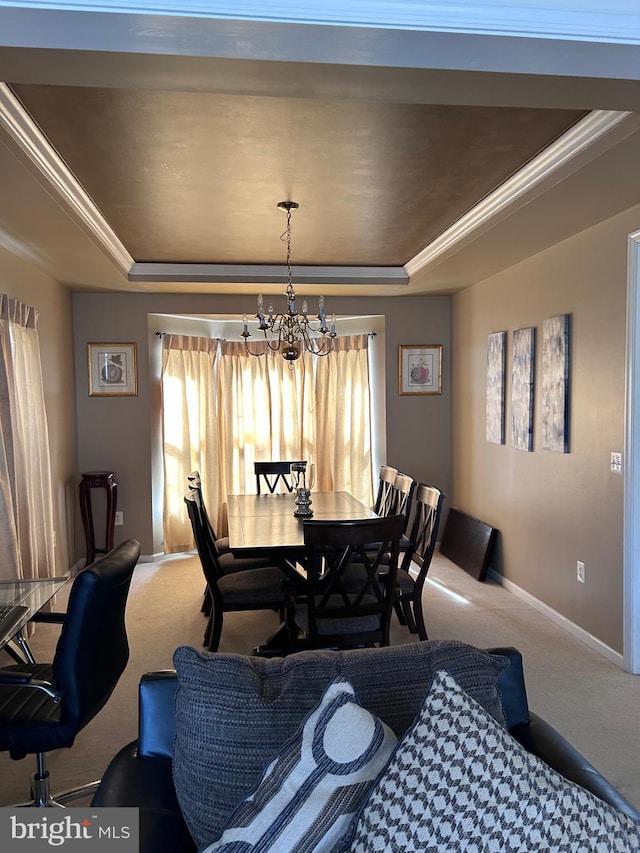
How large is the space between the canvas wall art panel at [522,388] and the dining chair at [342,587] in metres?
1.87

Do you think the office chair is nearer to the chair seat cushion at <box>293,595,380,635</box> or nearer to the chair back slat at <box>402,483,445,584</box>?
the chair seat cushion at <box>293,595,380,635</box>

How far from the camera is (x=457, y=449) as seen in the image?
6.04m

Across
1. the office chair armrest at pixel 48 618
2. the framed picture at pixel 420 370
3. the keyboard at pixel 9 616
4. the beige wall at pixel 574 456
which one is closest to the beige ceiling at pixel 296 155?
Result: the beige wall at pixel 574 456

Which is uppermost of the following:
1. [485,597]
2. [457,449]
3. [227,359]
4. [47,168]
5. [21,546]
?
[47,168]

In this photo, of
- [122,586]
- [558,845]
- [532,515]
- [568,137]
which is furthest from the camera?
[532,515]

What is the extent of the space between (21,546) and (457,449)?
A: 377 centimetres

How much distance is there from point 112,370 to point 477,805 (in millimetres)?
5294

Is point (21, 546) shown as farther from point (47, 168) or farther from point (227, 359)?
point (227, 359)

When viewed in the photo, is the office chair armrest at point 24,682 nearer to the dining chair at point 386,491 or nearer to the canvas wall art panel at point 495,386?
the dining chair at point 386,491

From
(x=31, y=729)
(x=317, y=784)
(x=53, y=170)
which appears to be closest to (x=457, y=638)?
(x=31, y=729)

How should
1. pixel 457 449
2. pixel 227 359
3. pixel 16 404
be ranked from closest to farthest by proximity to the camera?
1. pixel 16 404
2. pixel 457 449
3. pixel 227 359

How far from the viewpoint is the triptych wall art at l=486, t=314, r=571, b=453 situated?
398 centimetres

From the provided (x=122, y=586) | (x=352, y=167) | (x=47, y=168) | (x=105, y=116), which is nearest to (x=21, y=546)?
(x=122, y=586)

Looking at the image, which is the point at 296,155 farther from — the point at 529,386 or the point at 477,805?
the point at 477,805
